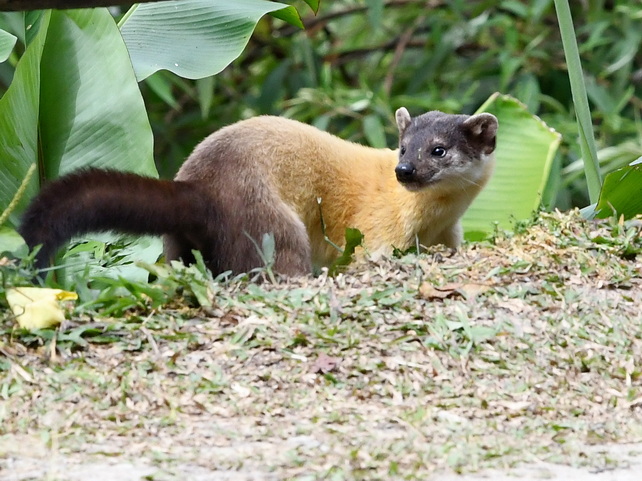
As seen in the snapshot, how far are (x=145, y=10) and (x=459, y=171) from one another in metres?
1.82

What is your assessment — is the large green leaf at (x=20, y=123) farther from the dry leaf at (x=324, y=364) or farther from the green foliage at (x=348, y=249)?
the dry leaf at (x=324, y=364)


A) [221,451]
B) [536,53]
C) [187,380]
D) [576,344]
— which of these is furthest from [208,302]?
[536,53]

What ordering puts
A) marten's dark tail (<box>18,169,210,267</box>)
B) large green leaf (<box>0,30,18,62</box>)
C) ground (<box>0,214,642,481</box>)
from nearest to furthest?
1. ground (<box>0,214,642,481</box>)
2. marten's dark tail (<box>18,169,210,267</box>)
3. large green leaf (<box>0,30,18,62</box>)

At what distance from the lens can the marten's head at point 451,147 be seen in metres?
4.84

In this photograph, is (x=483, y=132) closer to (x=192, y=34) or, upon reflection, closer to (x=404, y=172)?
(x=404, y=172)

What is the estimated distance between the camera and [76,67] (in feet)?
15.0

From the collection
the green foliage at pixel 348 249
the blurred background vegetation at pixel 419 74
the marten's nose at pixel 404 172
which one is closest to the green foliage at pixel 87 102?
the green foliage at pixel 348 249

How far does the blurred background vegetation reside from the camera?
737 centimetres

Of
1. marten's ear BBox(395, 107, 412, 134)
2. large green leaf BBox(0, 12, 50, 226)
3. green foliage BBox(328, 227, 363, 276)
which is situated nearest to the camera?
green foliage BBox(328, 227, 363, 276)

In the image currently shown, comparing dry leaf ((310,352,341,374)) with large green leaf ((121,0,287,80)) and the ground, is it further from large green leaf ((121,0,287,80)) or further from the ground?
large green leaf ((121,0,287,80))

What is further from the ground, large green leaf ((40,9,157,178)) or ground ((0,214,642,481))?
large green leaf ((40,9,157,178))

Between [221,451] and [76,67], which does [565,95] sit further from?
[221,451]

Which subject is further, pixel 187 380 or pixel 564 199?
pixel 564 199

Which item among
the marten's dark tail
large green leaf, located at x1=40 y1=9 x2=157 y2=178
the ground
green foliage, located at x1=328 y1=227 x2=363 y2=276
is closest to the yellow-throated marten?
the marten's dark tail
